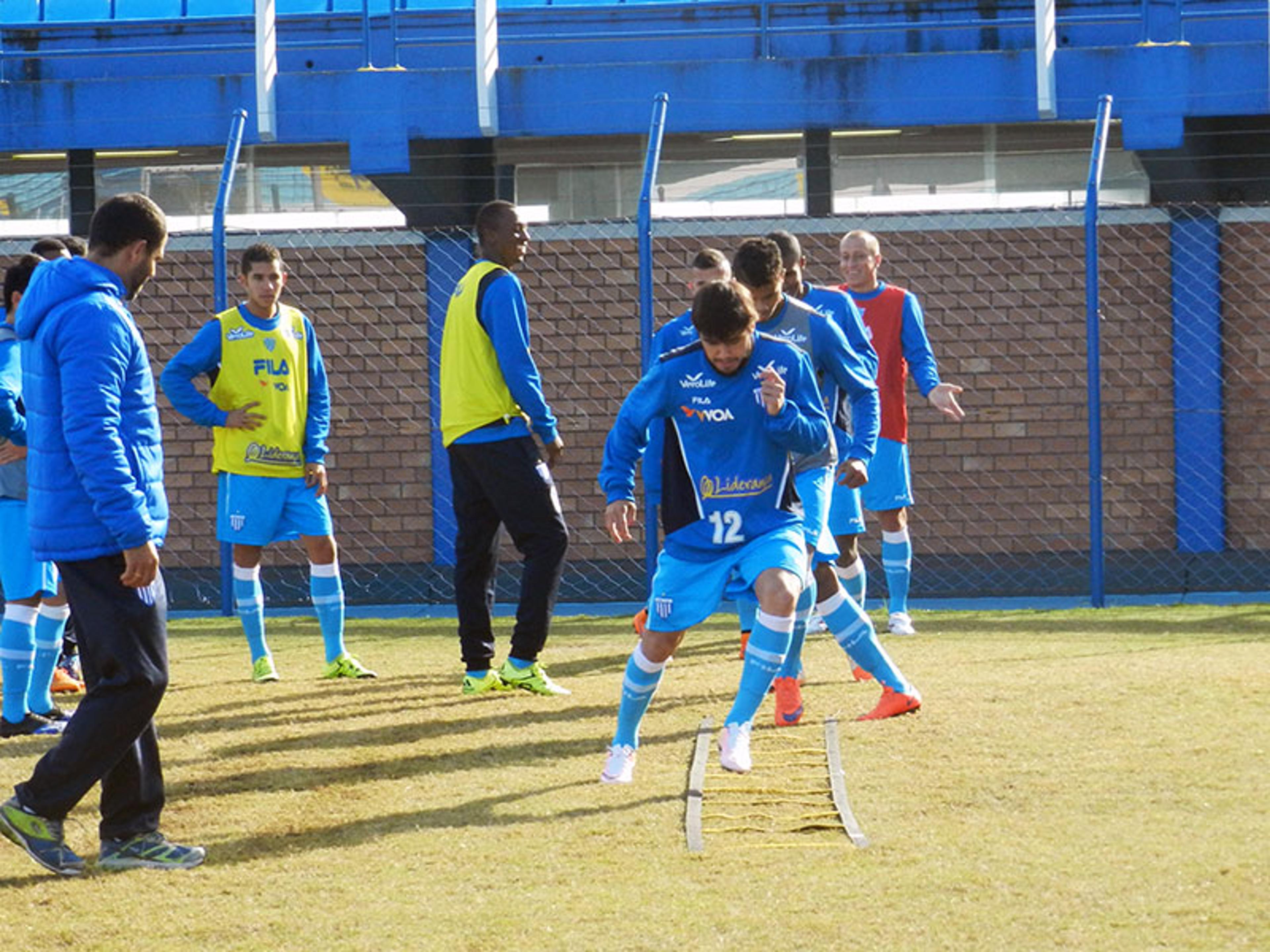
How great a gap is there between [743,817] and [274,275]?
153 inches

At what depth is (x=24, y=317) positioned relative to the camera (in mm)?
5156

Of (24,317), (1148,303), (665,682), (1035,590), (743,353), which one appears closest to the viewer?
(24,317)

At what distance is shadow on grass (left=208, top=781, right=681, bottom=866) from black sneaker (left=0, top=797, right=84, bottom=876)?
0.41 meters

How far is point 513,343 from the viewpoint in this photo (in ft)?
25.5

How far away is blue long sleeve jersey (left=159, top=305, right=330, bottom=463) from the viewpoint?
827 cm

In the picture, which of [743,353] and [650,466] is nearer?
[743,353]

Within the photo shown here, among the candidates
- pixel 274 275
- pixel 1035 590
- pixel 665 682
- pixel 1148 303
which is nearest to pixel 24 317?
pixel 274 275

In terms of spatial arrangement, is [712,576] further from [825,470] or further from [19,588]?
[19,588]

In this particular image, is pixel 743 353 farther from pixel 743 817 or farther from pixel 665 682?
pixel 665 682

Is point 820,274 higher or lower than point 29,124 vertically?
lower

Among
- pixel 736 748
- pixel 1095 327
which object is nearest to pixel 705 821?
pixel 736 748

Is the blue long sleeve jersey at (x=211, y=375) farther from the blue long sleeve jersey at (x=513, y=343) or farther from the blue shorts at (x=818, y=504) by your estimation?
the blue shorts at (x=818, y=504)

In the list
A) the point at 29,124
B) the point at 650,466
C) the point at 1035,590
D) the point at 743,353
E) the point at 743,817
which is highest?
the point at 29,124

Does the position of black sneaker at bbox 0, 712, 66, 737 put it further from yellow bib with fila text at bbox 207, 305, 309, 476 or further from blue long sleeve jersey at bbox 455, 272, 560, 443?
blue long sleeve jersey at bbox 455, 272, 560, 443
